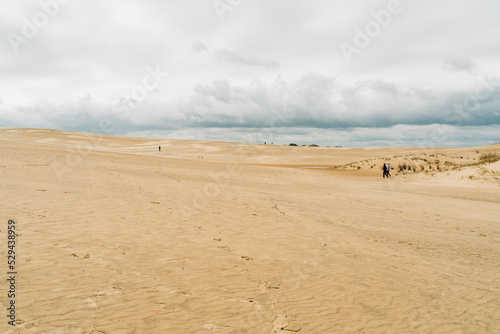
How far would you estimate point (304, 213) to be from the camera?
1451 centimetres

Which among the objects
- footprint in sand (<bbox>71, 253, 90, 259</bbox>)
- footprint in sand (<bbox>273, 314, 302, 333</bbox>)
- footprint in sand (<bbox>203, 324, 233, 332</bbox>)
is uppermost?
footprint in sand (<bbox>71, 253, 90, 259</bbox>)

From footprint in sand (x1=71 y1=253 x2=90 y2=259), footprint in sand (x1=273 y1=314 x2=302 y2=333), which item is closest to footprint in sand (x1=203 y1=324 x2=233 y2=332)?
footprint in sand (x1=273 y1=314 x2=302 y2=333)

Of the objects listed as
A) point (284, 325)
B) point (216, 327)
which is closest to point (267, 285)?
point (284, 325)

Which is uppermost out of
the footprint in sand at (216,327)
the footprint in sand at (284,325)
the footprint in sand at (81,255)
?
the footprint in sand at (81,255)

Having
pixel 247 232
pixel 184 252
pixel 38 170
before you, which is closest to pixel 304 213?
pixel 247 232

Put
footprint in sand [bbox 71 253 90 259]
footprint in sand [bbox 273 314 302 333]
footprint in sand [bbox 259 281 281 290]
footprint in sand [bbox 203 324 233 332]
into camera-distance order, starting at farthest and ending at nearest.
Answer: footprint in sand [bbox 71 253 90 259] < footprint in sand [bbox 259 281 281 290] < footprint in sand [bbox 273 314 302 333] < footprint in sand [bbox 203 324 233 332]

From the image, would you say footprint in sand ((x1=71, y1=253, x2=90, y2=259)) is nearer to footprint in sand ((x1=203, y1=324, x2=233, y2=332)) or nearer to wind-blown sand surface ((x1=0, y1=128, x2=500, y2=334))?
wind-blown sand surface ((x1=0, y1=128, x2=500, y2=334))

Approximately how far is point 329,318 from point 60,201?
34.8 feet

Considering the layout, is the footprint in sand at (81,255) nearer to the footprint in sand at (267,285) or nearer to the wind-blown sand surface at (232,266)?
the wind-blown sand surface at (232,266)

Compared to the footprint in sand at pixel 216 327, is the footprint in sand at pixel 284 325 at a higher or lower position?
lower

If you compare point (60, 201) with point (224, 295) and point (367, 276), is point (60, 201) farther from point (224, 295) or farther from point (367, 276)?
point (367, 276)

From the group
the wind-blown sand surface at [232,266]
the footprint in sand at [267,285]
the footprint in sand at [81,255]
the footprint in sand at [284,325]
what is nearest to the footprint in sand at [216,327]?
the wind-blown sand surface at [232,266]

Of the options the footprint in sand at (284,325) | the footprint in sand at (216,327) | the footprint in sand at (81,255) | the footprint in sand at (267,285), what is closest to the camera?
the footprint in sand at (216,327)

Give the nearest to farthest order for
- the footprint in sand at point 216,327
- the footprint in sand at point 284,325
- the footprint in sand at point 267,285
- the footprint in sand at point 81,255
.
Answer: the footprint in sand at point 216,327 < the footprint in sand at point 284,325 < the footprint in sand at point 267,285 < the footprint in sand at point 81,255
